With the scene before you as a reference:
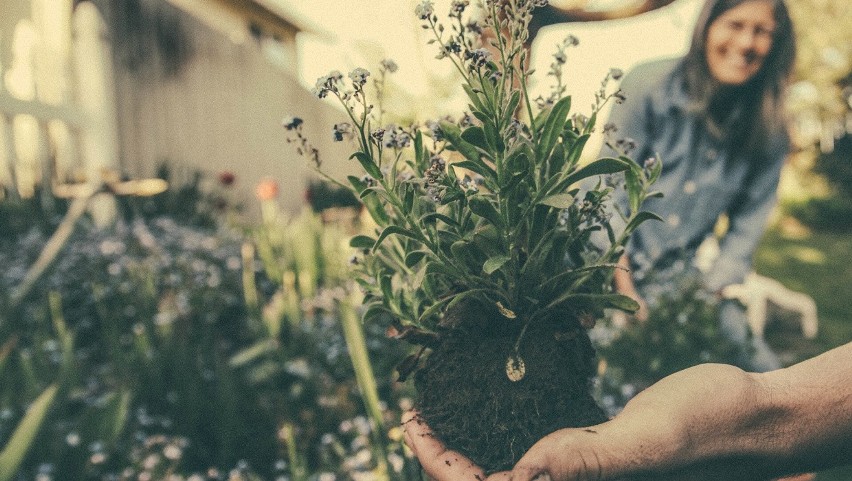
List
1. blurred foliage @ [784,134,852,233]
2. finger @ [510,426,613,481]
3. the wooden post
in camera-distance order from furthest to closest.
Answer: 1. blurred foliage @ [784,134,852,233]
2. the wooden post
3. finger @ [510,426,613,481]

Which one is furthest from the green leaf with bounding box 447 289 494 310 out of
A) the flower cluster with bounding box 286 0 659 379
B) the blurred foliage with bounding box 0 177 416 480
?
the blurred foliage with bounding box 0 177 416 480

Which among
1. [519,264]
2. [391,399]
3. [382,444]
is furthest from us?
[391,399]

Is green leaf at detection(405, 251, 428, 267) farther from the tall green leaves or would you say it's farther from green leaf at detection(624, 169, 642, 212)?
green leaf at detection(624, 169, 642, 212)

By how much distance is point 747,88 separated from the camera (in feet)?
9.18

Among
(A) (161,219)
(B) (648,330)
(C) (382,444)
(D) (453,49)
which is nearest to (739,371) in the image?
(D) (453,49)

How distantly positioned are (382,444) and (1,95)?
3690mm

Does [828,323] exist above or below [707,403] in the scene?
below

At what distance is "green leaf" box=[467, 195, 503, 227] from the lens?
3.01 feet

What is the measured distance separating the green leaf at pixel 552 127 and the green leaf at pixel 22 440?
1.36 m

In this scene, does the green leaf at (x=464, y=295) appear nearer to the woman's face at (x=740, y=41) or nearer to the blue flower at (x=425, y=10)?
the blue flower at (x=425, y=10)

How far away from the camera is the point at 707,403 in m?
0.89

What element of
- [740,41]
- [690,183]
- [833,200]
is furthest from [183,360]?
[833,200]

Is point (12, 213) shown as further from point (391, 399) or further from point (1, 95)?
point (391, 399)

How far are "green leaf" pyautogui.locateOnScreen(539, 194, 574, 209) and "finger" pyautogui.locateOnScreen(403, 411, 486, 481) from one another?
1.23 ft
